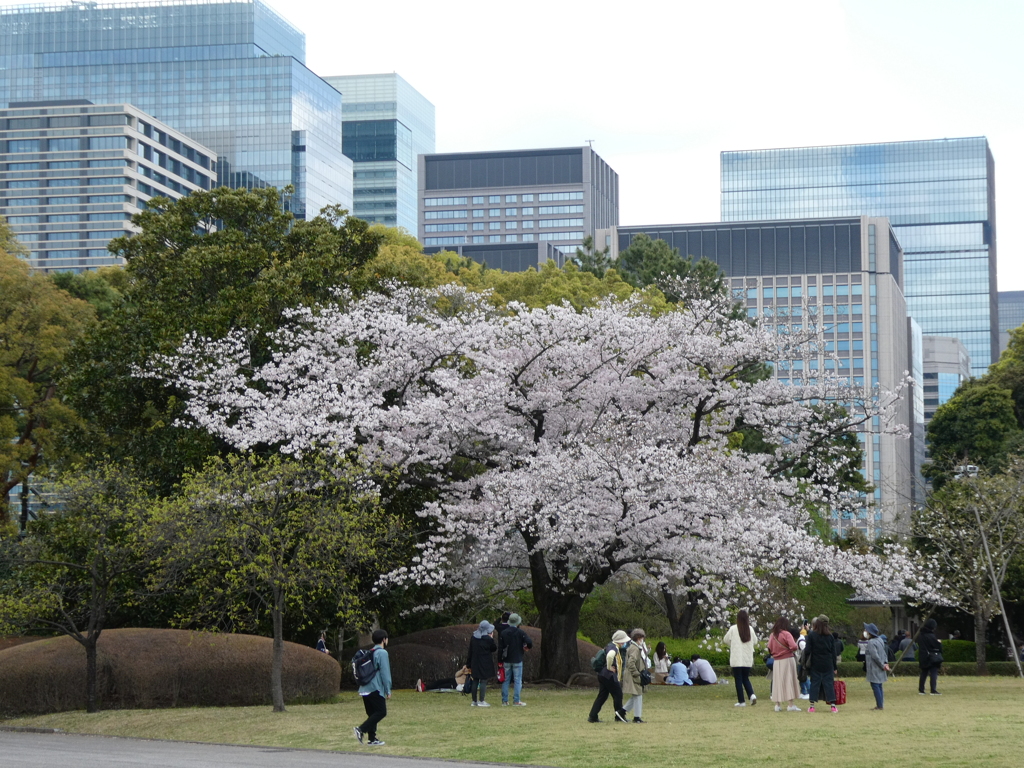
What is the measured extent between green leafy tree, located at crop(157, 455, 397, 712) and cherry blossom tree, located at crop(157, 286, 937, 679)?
6.01ft

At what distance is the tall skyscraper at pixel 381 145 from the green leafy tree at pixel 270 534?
16448cm

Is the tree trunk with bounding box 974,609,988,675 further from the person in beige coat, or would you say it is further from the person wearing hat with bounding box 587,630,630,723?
the person wearing hat with bounding box 587,630,630,723

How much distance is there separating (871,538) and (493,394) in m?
28.8

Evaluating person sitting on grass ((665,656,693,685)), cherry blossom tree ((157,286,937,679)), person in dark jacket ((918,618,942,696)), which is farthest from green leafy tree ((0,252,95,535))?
person in dark jacket ((918,618,942,696))

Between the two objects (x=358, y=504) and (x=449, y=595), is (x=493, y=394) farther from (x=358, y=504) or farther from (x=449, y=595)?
(x=449, y=595)

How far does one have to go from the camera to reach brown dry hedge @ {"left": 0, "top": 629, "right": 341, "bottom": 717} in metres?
21.2

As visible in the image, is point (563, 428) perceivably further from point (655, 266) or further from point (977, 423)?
point (977, 423)

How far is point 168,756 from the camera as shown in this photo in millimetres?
14062

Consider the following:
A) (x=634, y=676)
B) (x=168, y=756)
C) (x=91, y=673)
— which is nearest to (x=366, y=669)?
(x=168, y=756)

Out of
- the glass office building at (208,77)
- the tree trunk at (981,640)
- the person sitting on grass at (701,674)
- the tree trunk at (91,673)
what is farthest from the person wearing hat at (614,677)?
the glass office building at (208,77)

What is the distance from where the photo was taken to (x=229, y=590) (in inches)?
796

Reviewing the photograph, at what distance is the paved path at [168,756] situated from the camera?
12961mm

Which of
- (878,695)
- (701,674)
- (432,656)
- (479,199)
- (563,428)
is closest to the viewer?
(878,695)

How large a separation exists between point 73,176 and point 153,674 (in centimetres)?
12205
